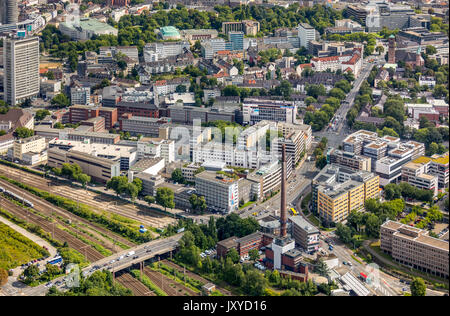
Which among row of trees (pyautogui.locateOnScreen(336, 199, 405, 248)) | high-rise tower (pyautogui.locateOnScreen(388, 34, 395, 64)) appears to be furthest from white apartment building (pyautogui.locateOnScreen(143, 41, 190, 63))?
row of trees (pyautogui.locateOnScreen(336, 199, 405, 248))

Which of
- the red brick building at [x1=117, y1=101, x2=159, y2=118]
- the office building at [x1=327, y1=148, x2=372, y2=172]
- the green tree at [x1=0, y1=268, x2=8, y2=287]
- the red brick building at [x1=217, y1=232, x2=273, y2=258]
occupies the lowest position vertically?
the green tree at [x1=0, y1=268, x2=8, y2=287]

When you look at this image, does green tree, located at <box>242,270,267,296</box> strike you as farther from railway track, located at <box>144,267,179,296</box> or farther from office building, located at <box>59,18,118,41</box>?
office building, located at <box>59,18,118,41</box>

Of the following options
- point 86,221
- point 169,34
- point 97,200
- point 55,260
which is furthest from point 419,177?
point 169,34

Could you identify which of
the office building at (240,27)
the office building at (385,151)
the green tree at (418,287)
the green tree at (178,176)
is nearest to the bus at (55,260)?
the green tree at (178,176)

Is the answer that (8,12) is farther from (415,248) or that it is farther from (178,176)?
(415,248)

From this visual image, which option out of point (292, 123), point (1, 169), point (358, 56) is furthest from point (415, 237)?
point (358, 56)
